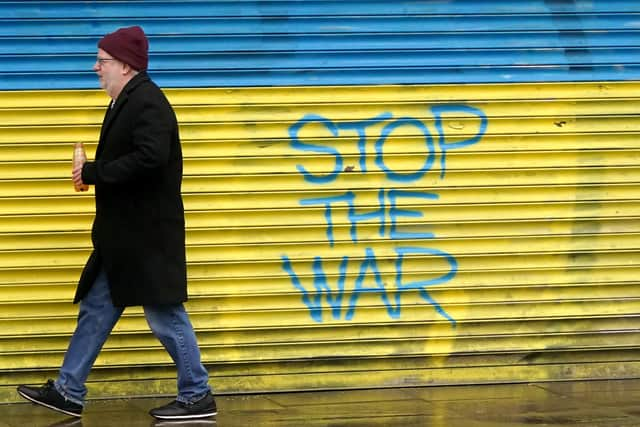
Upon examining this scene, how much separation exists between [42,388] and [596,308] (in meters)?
3.10

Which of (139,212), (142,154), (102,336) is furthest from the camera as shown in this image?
(102,336)

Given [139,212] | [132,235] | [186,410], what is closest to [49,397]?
[186,410]

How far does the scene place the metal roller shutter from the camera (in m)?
6.95

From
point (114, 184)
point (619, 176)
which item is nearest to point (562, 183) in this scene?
point (619, 176)

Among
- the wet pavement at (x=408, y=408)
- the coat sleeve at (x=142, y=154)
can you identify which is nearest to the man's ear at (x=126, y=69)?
the coat sleeve at (x=142, y=154)

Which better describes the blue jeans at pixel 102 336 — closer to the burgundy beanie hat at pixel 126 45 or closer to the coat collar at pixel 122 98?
the coat collar at pixel 122 98

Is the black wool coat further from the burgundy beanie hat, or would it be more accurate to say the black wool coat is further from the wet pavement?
the wet pavement

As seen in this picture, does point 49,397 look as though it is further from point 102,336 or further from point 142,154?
point 142,154

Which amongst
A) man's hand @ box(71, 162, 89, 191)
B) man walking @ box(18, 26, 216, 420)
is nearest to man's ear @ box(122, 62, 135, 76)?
man walking @ box(18, 26, 216, 420)

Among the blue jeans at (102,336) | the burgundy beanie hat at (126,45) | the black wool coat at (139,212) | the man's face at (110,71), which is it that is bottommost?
the blue jeans at (102,336)

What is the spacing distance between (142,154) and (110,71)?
1.62 ft

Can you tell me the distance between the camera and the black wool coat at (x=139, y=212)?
6.14 meters

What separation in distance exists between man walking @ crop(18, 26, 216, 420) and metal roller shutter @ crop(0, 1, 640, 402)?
709mm

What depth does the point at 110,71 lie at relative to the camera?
20.5 ft
